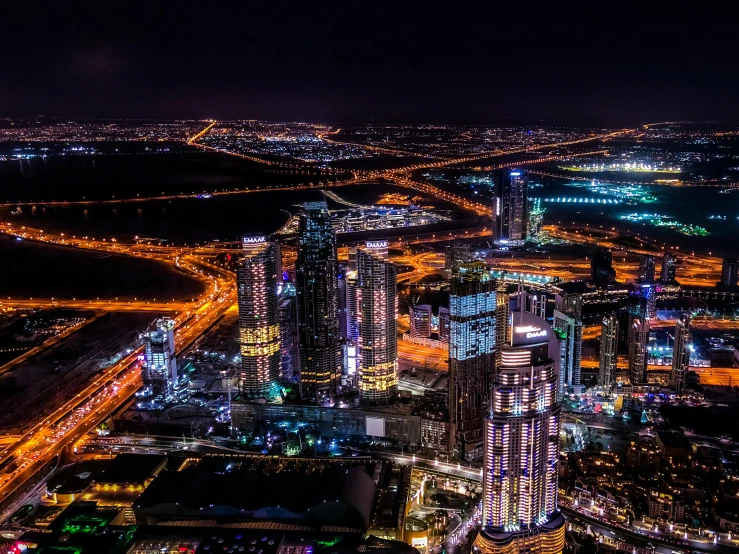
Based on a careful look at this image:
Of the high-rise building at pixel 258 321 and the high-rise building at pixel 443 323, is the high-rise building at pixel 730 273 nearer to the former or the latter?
the high-rise building at pixel 443 323

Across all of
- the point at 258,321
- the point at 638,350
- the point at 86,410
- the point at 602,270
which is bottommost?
the point at 86,410

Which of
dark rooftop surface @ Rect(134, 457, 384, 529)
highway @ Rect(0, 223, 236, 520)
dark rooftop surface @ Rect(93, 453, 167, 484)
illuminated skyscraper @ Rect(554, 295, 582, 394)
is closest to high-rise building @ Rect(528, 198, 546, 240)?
highway @ Rect(0, 223, 236, 520)

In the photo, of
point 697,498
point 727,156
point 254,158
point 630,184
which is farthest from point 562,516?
point 254,158

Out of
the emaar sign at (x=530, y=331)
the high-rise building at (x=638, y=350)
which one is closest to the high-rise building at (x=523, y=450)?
the emaar sign at (x=530, y=331)

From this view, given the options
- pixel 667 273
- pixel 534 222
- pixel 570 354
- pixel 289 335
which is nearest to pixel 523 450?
pixel 570 354

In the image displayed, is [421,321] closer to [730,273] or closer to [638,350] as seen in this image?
[638,350]

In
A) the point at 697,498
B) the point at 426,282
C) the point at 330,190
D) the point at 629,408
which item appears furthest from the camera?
the point at 330,190

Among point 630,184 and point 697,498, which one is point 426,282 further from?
point 630,184
